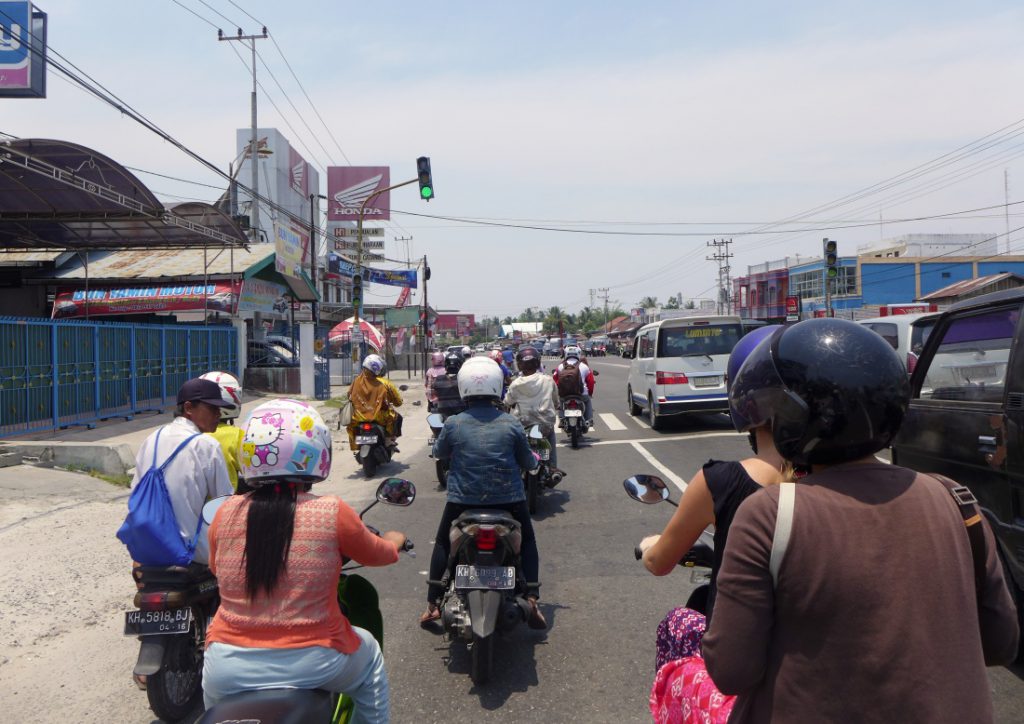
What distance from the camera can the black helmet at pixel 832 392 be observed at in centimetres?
162

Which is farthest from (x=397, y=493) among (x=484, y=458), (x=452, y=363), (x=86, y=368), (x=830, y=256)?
(x=830, y=256)

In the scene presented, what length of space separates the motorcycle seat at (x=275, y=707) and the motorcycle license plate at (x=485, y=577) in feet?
5.79

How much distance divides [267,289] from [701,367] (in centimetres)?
1458

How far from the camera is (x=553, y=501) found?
8555mm

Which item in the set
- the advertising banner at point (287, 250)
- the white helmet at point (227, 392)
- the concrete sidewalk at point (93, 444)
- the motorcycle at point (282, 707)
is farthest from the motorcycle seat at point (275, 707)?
the advertising banner at point (287, 250)

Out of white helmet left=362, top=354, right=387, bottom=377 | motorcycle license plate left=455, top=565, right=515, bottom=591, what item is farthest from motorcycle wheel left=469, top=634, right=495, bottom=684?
white helmet left=362, top=354, right=387, bottom=377

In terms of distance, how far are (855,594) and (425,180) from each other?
15931 mm

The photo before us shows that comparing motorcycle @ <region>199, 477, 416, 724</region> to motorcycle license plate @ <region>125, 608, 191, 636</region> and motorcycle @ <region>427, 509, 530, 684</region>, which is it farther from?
motorcycle @ <region>427, 509, 530, 684</region>

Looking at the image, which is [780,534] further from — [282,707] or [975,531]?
[282,707]

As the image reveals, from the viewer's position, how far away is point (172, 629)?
3.47 m

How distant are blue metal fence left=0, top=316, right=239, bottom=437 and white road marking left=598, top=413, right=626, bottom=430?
32.0 feet

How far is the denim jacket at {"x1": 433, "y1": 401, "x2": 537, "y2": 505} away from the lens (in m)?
4.55

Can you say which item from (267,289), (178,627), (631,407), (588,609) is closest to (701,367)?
(631,407)

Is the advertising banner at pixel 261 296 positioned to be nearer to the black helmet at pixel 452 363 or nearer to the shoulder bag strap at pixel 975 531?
the black helmet at pixel 452 363
